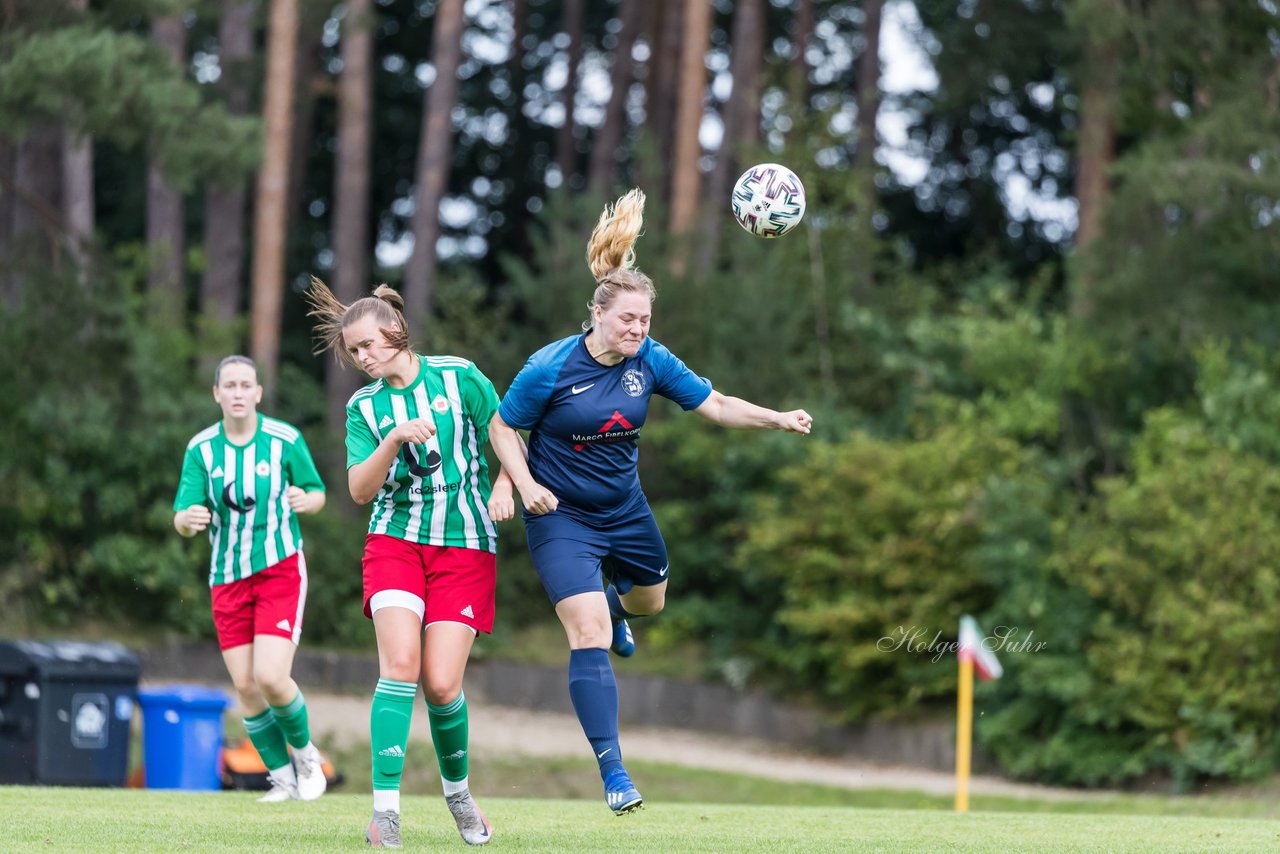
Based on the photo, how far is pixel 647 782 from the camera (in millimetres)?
16203

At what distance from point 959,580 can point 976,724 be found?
5.17ft

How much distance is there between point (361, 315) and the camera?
6.14 metres

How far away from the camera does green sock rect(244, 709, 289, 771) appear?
851 cm

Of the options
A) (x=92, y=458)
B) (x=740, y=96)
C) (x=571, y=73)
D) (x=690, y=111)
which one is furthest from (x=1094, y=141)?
(x=571, y=73)

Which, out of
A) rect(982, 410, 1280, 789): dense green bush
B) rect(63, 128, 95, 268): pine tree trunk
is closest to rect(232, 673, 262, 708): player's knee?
rect(982, 410, 1280, 789): dense green bush

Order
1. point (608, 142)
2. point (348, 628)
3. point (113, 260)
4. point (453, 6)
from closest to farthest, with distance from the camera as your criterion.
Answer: point (113, 260), point (348, 628), point (453, 6), point (608, 142)

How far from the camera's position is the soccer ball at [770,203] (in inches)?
299

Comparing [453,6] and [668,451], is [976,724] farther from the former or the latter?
[453,6]

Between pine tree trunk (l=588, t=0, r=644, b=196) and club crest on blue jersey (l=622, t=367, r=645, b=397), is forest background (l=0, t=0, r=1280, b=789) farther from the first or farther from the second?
club crest on blue jersey (l=622, t=367, r=645, b=397)

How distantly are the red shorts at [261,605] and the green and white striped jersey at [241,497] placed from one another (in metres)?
0.06

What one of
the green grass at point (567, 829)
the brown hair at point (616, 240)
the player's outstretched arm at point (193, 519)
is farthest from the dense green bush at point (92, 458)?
the brown hair at point (616, 240)

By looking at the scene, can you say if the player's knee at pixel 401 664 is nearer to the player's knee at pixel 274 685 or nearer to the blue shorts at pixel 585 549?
the blue shorts at pixel 585 549

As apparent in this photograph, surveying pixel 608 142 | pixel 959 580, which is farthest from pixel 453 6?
pixel 959 580

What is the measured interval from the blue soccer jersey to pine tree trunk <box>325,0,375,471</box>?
17.4 metres
